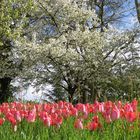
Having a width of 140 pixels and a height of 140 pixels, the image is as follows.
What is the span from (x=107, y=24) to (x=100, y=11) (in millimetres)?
1348

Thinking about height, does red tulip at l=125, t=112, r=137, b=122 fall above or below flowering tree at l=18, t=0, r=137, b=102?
below

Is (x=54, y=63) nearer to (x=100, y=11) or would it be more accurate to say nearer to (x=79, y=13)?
(x=79, y=13)

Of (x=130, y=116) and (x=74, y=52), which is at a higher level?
(x=74, y=52)

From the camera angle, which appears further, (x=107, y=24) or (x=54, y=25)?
(x=107, y=24)

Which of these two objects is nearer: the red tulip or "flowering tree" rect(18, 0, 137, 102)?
the red tulip

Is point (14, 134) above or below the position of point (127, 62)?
below

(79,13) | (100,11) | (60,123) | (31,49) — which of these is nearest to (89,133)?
(60,123)

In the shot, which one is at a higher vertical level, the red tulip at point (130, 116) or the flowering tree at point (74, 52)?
the flowering tree at point (74, 52)

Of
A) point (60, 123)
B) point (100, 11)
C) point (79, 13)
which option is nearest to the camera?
point (60, 123)

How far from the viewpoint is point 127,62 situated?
3400 centimetres

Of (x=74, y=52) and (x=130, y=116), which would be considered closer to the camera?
(x=130, y=116)

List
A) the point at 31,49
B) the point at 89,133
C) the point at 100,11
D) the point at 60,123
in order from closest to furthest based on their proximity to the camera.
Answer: the point at 89,133, the point at 60,123, the point at 31,49, the point at 100,11

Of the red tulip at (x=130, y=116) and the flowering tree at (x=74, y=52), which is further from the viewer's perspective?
the flowering tree at (x=74, y=52)

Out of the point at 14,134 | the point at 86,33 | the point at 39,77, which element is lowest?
the point at 14,134
